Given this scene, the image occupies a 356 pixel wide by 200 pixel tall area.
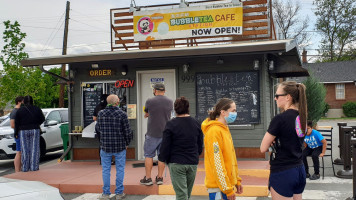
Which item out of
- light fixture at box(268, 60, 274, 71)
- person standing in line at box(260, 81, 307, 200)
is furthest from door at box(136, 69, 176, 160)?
person standing in line at box(260, 81, 307, 200)

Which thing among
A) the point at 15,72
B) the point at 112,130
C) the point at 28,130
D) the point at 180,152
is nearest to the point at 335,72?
the point at 15,72

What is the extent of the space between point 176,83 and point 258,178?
3.49 m

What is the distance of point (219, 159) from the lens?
375cm

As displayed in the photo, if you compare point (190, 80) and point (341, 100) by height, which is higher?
point (190, 80)

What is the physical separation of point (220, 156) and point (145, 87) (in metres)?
7.14

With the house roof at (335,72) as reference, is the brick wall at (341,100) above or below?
below

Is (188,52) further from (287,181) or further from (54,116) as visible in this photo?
(54,116)

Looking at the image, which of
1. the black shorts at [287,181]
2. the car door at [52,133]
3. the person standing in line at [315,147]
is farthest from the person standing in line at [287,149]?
the car door at [52,133]

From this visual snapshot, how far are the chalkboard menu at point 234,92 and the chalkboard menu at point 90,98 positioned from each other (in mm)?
2883

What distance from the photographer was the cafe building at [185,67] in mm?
9656

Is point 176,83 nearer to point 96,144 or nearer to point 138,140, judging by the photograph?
point 138,140

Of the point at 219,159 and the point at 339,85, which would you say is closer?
the point at 219,159

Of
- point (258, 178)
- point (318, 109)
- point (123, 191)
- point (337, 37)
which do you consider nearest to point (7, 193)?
point (123, 191)

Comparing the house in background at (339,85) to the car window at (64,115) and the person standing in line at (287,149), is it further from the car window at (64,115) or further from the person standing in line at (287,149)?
the person standing in line at (287,149)
